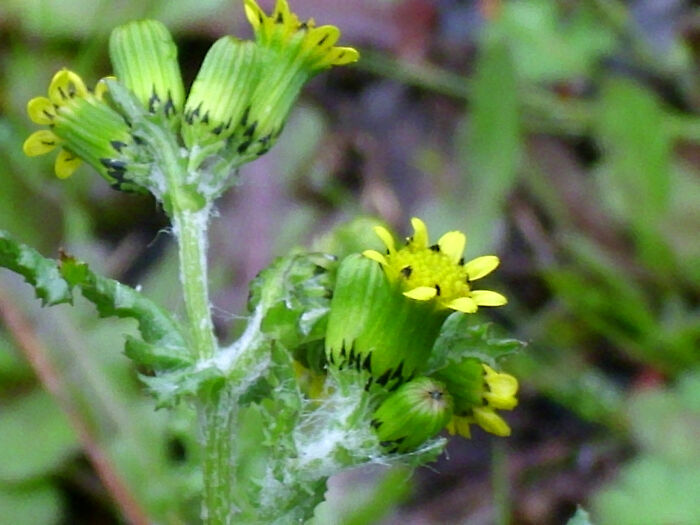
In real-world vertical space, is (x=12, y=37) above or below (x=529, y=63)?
above

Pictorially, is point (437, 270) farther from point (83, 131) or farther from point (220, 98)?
point (83, 131)

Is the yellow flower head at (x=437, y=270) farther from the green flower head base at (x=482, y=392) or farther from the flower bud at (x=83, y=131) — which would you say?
the flower bud at (x=83, y=131)

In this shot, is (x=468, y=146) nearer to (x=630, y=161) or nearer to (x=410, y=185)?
(x=410, y=185)

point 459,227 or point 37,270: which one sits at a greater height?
point 37,270

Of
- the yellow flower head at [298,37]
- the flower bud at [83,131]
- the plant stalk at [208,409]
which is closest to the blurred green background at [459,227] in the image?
the plant stalk at [208,409]

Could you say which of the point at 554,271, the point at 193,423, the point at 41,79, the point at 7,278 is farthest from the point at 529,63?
the point at 193,423

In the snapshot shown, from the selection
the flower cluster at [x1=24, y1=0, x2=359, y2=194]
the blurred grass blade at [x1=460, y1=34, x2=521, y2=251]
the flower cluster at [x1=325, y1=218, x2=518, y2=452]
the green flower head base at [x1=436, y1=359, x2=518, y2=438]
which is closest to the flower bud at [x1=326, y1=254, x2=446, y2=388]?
the flower cluster at [x1=325, y1=218, x2=518, y2=452]

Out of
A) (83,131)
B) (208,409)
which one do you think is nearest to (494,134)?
(83,131)
